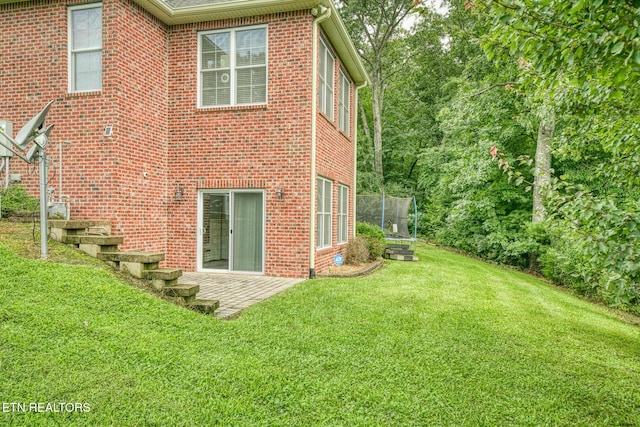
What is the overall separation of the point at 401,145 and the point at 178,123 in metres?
18.0

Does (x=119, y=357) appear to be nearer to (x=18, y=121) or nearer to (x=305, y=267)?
(x=305, y=267)

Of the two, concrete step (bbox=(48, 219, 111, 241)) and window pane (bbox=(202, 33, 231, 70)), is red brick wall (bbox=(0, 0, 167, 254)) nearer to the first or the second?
concrete step (bbox=(48, 219, 111, 241))

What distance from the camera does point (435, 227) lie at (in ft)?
69.3

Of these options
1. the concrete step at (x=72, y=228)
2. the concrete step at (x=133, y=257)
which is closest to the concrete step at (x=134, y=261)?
the concrete step at (x=133, y=257)

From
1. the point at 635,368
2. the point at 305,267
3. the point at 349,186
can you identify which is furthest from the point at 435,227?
the point at 635,368

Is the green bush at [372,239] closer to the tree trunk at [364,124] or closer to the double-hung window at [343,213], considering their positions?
the double-hung window at [343,213]

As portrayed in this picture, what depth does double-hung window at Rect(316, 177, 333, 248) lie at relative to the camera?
938 cm

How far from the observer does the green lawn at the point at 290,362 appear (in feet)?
9.71

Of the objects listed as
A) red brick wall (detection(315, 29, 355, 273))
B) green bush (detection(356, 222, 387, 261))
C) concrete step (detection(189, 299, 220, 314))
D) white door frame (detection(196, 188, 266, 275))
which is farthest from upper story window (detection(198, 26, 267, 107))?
green bush (detection(356, 222, 387, 261))

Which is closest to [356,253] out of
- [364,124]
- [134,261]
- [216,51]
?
[216,51]

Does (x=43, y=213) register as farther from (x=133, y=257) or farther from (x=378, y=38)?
(x=378, y=38)

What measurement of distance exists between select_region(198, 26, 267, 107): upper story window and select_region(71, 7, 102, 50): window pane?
6.60 feet

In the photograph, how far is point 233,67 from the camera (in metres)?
8.80

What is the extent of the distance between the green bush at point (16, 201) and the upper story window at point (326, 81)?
243 inches
